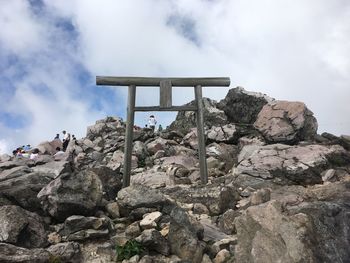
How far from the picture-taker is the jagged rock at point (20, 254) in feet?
21.7

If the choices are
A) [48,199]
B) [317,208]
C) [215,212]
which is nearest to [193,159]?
[215,212]

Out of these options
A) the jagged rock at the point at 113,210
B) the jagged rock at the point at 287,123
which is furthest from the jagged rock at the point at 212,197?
the jagged rock at the point at 287,123

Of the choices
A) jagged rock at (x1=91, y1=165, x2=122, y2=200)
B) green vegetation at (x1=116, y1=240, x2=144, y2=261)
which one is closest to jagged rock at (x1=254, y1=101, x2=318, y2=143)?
jagged rock at (x1=91, y1=165, x2=122, y2=200)

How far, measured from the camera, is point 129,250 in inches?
292

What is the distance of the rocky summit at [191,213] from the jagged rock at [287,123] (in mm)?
917

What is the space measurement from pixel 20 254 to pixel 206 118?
18169 millimetres

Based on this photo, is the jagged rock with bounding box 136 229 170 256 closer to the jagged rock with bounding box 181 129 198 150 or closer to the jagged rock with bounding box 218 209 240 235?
the jagged rock with bounding box 218 209 240 235

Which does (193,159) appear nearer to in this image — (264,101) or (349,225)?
(264,101)

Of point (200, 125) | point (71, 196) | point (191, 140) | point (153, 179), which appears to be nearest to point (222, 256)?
point (71, 196)

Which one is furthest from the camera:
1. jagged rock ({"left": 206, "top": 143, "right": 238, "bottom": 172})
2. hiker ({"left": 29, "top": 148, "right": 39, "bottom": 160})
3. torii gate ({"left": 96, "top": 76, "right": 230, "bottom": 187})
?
hiker ({"left": 29, "top": 148, "right": 39, "bottom": 160})

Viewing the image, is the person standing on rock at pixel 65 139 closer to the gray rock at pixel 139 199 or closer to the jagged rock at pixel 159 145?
the jagged rock at pixel 159 145

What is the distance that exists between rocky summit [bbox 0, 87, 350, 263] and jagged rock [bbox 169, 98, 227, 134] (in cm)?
650

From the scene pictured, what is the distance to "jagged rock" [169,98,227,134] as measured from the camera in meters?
23.4

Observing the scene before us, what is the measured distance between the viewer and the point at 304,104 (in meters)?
19.2
